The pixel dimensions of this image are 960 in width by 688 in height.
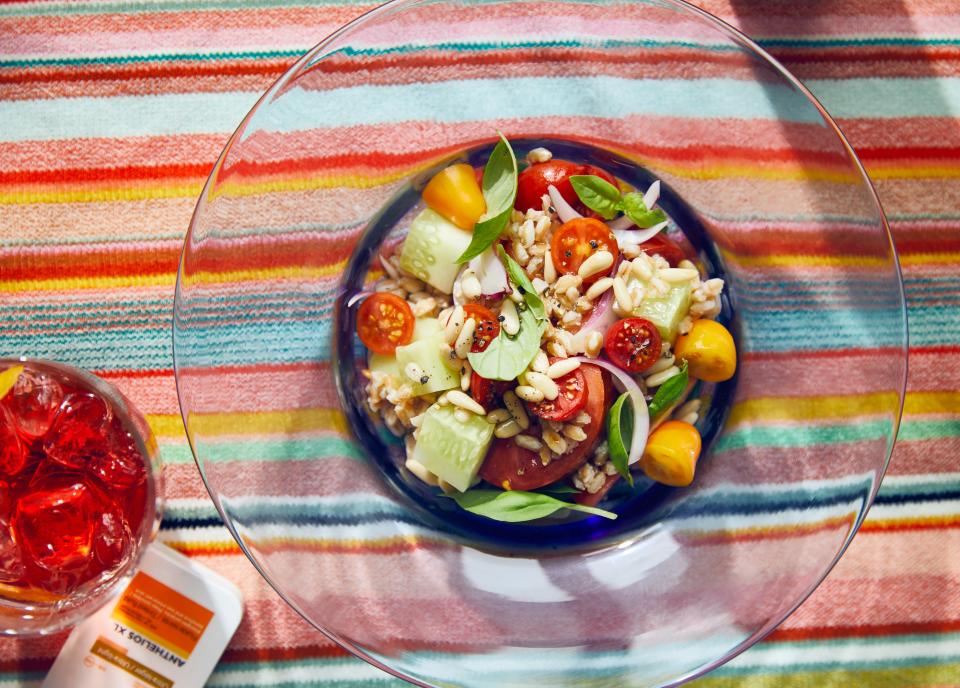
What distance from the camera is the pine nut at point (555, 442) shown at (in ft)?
3.31

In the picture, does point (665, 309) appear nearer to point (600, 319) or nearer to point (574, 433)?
point (600, 319)

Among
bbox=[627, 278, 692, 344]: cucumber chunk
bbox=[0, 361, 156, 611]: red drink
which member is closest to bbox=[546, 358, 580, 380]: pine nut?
bbox=[627, 278, 692, 344]: cucumber chunk

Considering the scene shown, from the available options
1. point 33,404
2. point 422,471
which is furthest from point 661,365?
point 33,404

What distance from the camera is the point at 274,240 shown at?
1.07m

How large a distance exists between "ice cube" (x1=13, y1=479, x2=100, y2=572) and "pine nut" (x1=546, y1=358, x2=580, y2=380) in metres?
0.64

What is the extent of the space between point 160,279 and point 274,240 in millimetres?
292

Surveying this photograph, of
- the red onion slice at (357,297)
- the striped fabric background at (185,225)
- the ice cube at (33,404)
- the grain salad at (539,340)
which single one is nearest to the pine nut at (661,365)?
the grain salad at (539,340)

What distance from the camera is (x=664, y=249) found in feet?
3.61

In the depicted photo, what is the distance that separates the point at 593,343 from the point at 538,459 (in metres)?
0.15

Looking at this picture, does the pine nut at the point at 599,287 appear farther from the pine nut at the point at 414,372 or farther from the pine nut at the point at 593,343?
the pine nut at the point at 414,372

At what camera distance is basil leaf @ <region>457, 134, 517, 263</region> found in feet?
3.31

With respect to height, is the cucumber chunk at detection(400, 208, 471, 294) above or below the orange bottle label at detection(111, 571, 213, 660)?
above

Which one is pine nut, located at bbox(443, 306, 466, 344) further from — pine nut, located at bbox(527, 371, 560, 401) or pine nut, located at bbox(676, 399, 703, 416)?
pine nut, located at bbox(676, 399, 703, 416)

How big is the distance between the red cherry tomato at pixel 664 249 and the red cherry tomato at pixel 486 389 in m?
0.25
